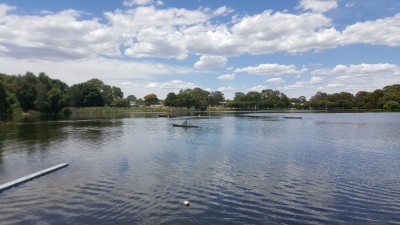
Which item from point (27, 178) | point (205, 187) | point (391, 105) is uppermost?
point (391, 105)

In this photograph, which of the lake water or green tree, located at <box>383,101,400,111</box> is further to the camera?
green tree, located at <box>383,101,400,111</box>

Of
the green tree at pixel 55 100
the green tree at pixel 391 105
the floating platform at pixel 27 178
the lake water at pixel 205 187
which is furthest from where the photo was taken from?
the green tree at pixel 391 105

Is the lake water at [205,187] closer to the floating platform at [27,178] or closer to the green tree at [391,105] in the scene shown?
the floating platform at [27,178]

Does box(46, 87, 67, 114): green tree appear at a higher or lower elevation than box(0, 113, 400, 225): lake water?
higher

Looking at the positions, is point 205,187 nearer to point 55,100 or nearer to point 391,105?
point 55,100

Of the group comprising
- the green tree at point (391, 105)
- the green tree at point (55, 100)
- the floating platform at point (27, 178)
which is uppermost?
the green tree at point (55, 100)

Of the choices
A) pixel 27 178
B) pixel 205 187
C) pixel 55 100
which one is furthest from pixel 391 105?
pixel 27 178

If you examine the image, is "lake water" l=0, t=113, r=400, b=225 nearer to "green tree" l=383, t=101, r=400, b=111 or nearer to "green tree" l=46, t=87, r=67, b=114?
"green tree" l=46, t=87, r=67, b=114

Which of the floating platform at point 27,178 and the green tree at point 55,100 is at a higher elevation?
the green tree at point 55,100

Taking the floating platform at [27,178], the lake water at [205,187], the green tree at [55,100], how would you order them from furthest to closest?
the green tree at [55,100], the floating platform at [27,178], the lake water at [205,187]

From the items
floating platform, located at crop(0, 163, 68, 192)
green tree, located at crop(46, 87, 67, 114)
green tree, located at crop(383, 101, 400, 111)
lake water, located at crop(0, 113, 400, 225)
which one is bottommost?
lake water, located at crop(0, 113, 400, 225)

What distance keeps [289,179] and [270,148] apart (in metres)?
16.6

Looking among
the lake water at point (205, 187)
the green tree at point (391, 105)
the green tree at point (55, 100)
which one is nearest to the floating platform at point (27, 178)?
the lake water at point (205, 187)

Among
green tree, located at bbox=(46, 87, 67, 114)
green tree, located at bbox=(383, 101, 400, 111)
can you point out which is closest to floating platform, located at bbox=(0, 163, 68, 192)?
green tree, located at bbox=(46, 87, 67, 114)
